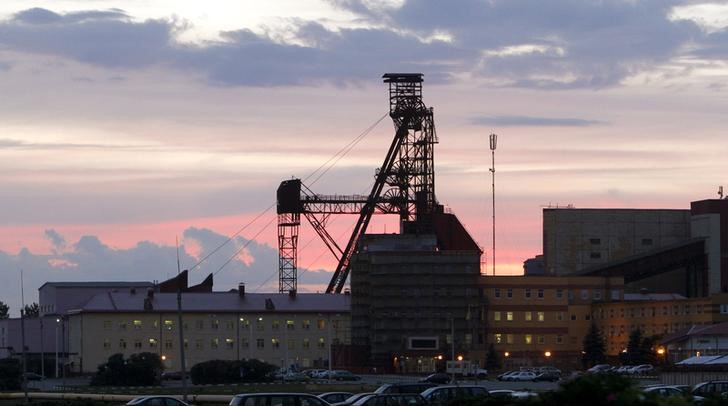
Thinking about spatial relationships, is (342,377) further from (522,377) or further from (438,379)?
(522,377)

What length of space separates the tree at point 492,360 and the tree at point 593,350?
848 cm

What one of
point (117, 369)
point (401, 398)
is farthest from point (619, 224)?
point (401, 398)

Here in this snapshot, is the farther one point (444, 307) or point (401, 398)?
point (444, 307)

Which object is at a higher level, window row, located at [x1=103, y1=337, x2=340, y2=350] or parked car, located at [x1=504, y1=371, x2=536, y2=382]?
window row, located at [x1=103, y1=337, x2=340, y2=350]

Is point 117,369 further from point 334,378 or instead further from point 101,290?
point 101,290

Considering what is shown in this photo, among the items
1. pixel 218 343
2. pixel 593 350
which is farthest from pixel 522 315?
pixel 218 343

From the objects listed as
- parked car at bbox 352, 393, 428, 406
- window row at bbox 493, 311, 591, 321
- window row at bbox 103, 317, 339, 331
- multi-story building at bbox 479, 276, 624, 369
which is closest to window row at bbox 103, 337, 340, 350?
window row at bbox 103, 317, 339, 331

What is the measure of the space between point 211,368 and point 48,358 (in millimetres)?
48077

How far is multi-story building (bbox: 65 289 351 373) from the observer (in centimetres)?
15738

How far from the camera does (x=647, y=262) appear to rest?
529 ft

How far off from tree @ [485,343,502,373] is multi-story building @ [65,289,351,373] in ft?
58.8

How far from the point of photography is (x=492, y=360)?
5551 inches

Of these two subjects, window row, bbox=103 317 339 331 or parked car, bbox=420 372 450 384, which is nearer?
parked car, bbox=420 372 450 384

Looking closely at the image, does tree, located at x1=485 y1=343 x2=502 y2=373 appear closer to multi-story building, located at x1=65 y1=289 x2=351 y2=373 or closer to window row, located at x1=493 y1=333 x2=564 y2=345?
window row, located at x1=493 y1=333 x2=564 y2=345
